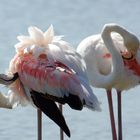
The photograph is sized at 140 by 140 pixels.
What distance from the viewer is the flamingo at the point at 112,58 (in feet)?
43.7

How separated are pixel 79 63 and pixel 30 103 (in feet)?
2.10

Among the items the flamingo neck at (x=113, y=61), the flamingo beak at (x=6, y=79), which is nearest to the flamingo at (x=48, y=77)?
the flamingo beak at (x=6, y=79)

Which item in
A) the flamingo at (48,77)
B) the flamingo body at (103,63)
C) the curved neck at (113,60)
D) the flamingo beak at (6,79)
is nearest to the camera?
the flamingo at (48,77)

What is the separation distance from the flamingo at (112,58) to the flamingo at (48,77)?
3.16ft

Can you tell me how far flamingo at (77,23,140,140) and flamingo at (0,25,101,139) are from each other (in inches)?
37.9

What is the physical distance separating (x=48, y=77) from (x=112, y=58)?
4.03 ft

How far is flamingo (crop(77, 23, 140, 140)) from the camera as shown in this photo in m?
13.3

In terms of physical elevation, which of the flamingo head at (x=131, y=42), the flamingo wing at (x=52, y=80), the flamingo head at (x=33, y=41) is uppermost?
the flamingo head at (x=131, y=42)

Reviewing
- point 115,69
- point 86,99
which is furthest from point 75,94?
point 115,69

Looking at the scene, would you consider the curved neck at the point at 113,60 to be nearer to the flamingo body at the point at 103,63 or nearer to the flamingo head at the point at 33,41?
the flamingo body at the point at 103,63

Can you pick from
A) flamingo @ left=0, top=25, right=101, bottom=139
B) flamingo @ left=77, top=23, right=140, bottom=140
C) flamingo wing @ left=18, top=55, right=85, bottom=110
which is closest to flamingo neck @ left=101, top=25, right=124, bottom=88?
flamingo @ left=77, top=23, right=140, bottom=140

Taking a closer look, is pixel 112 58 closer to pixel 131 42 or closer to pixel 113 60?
pixel 113 60

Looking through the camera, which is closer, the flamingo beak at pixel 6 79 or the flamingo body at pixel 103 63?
the flamingo beak at pixel 6 79

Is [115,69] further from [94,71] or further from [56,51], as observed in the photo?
[56,51]
